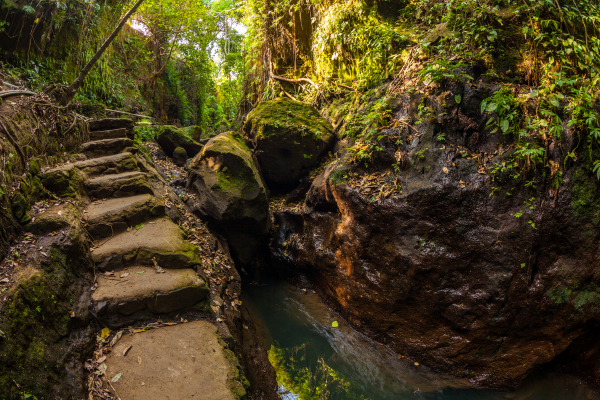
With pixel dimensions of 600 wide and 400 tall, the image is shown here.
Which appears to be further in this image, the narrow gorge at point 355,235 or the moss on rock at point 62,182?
the moss on rock at point 62,182

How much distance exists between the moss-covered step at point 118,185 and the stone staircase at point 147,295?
0.01m

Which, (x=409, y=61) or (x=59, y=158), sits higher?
(x=409, y=61)

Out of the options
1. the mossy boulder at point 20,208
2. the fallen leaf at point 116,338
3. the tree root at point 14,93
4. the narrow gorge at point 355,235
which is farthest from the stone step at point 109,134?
the fallen leaf at point 116,338

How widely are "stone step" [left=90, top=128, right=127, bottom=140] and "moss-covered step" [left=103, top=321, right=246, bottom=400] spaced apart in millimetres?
4384

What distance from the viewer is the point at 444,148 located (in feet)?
12.9

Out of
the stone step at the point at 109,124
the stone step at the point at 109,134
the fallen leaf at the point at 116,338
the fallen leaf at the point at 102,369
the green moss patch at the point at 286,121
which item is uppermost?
the green moss patch at the point at 286,121

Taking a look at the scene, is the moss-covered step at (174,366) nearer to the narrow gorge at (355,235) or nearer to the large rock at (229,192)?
the narrow gorge at (355,235)

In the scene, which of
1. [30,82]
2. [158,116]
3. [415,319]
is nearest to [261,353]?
[415,319]

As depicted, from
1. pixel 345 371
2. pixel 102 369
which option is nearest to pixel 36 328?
pixel 102 369

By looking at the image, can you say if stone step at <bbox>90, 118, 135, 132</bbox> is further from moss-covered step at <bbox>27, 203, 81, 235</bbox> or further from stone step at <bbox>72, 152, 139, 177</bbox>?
moss-covered step at <bbox>27, 203, 81, 235</bbox>

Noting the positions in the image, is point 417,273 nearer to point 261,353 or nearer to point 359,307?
point 359,307

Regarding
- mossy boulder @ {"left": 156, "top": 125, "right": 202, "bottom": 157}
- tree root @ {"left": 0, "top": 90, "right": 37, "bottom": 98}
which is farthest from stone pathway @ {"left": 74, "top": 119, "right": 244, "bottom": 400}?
mossy boulder @ {"left": 156, "top": 125, "right": 202, "bottom": 157}

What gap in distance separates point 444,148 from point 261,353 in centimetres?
369

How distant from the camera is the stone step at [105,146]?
5.00 meters
